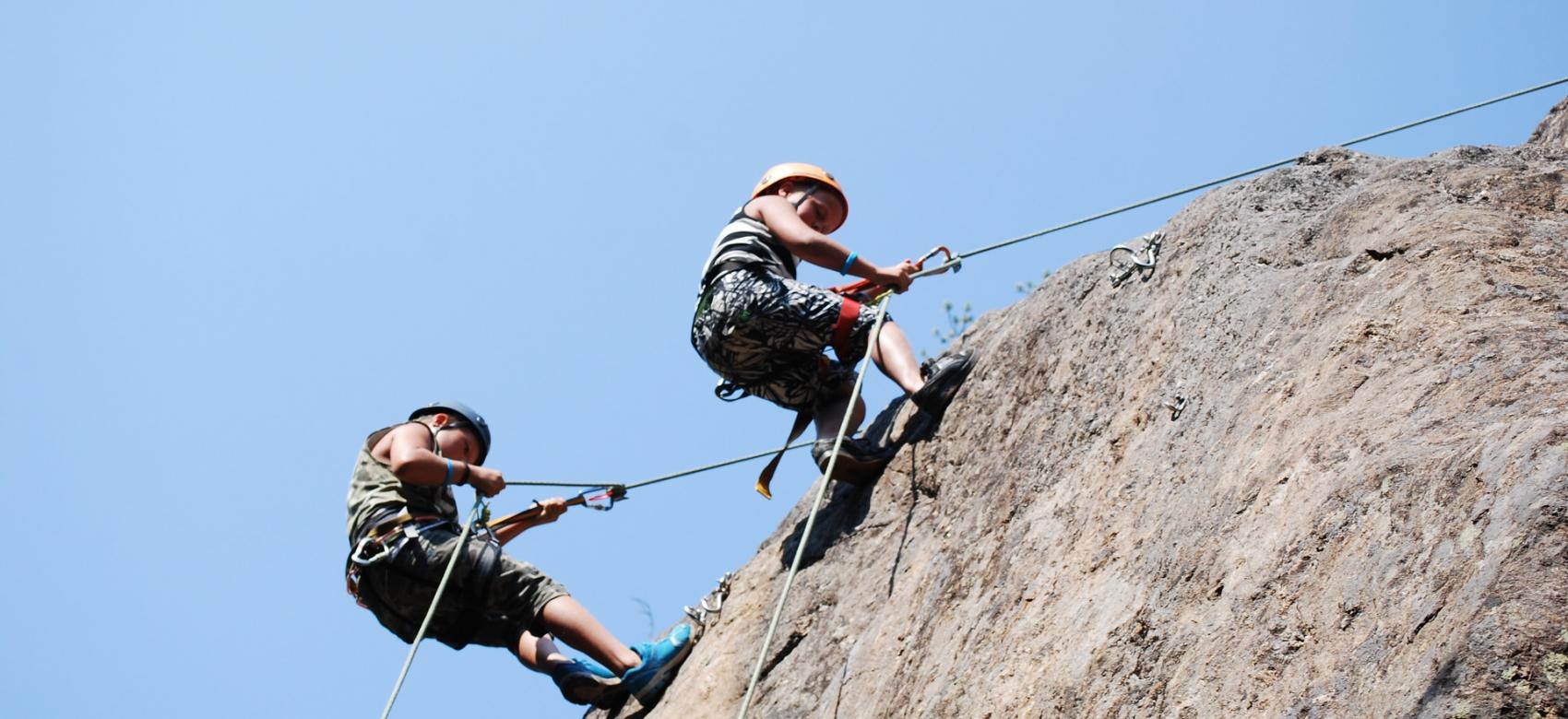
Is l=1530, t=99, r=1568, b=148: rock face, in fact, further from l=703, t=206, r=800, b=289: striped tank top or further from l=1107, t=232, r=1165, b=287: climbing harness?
l=703, t=206, r=800, b=289: striped tank top

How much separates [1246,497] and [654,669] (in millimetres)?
3508

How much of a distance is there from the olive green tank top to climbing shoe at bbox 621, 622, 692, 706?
111 centimetres

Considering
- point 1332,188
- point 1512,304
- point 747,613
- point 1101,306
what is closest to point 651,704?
point 747,613

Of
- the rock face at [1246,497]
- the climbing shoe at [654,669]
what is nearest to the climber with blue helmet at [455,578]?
the climbing shoe at [654,669]

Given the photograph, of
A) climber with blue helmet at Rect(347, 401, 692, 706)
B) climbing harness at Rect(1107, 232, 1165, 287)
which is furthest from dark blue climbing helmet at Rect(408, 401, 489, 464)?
climbing harness at Rect(1107, 232, 1165, 287)

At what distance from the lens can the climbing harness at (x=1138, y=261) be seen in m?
6.23

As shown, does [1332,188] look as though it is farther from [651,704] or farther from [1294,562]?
[651,704]

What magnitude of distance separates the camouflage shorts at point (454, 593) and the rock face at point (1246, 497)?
83 cm

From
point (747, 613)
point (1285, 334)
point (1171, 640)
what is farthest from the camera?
point (747, 613)

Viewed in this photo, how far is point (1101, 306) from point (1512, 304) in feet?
6.91

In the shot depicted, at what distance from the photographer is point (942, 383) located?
6758mm

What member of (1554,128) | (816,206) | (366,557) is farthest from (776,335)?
(1554,128)

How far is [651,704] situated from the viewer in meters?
6.99

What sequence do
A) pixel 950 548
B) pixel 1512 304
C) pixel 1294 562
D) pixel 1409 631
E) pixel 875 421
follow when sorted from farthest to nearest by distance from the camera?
pixel 875 421 < pixel 950 548 < pixel 1512 304 < pixel 1294 562 < pixel 1409 631
